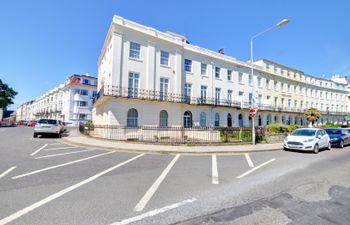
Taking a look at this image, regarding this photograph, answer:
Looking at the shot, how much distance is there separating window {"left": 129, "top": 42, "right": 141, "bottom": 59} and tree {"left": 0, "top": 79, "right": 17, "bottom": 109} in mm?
40680

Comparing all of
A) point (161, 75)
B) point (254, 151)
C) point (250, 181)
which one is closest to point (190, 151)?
point (254, 151)

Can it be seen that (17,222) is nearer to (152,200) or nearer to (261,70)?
(152,200)

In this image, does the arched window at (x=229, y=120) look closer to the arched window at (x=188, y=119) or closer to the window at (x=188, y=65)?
the arched window at (x=188, y=119)

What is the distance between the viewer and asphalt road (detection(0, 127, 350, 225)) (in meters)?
3.13

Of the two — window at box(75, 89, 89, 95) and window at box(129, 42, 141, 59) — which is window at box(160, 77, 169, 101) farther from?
window at box(75, 89, 89, 95)

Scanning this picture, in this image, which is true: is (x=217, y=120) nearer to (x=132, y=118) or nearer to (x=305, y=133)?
(x=132, y=118)

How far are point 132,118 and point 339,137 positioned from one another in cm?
1884

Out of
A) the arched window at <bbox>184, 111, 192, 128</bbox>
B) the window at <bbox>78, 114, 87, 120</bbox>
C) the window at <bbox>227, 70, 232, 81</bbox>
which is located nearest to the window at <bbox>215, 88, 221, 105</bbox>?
the window at <bbox>227, 70, 232, 81</bbox>

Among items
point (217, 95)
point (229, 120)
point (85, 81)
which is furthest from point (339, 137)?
point (85, 81)

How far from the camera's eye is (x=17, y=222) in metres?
2.86

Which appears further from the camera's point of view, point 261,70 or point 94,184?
point 261,70

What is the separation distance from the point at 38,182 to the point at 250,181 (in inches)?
240

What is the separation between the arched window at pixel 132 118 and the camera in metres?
19.3

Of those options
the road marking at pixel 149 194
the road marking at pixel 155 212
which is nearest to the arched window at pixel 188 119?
the road marking at pixel 149 194
